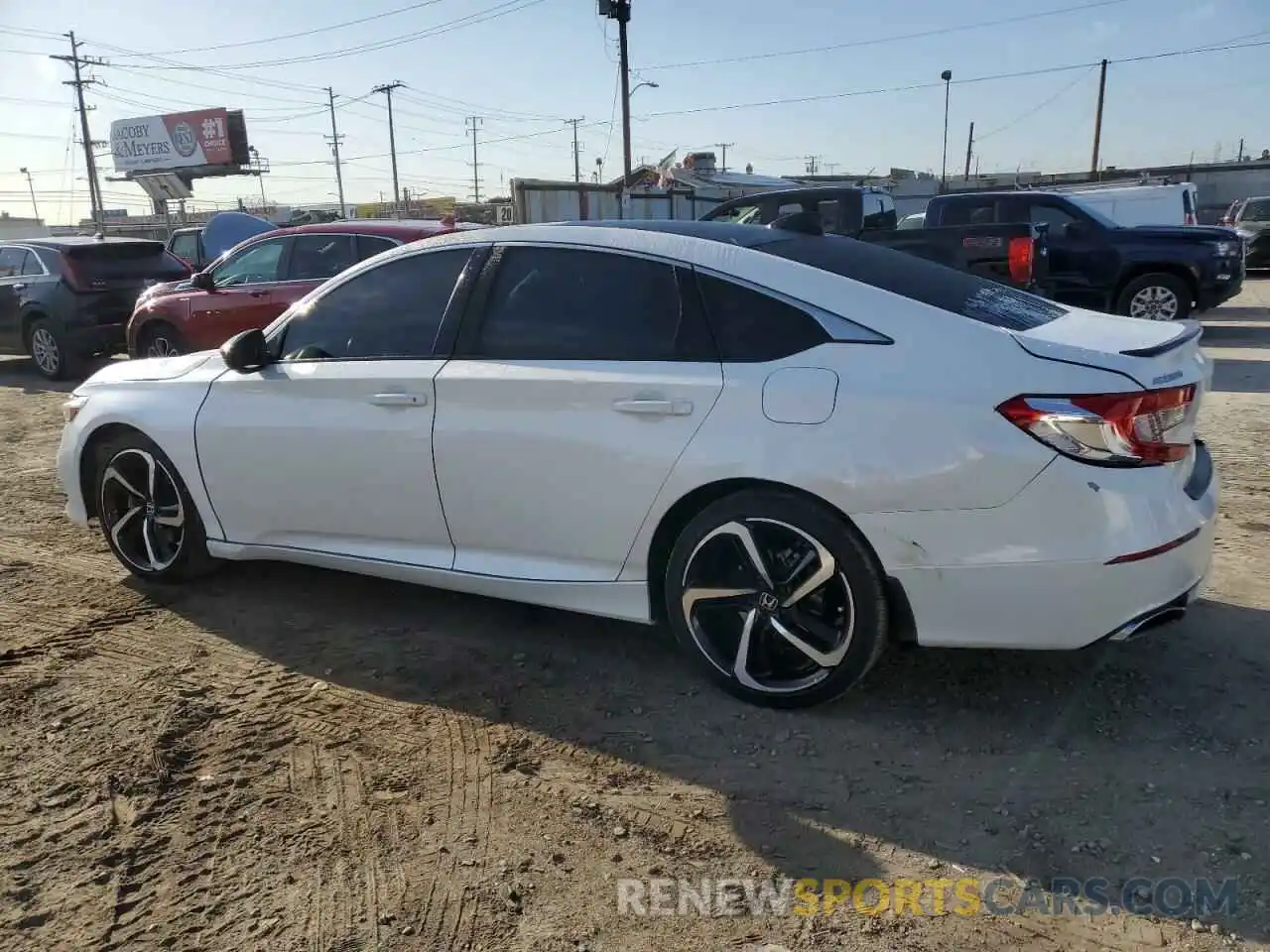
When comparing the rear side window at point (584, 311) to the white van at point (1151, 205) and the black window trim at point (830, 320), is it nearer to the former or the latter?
the black window trim at point (830, 320)

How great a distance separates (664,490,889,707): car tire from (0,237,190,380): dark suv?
1067 centimetres

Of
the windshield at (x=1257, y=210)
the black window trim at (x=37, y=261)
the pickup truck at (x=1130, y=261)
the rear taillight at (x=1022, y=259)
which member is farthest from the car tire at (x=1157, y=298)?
the black window trim at (x=37, y=261)

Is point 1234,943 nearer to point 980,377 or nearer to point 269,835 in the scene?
A: point 980,377

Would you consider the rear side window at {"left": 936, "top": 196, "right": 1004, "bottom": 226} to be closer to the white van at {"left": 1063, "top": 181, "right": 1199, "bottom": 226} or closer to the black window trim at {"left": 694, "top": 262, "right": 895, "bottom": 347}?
the white van at {"left": 1063, "top": 181, "right": 1199, "bottom": 226}

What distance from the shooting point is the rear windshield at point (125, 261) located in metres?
11.7

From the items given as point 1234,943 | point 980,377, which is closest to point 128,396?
point 980,377

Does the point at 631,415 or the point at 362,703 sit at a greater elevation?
the point at 631,415

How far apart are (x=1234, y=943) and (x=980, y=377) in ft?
4.89

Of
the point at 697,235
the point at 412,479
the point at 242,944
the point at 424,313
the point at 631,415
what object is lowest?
the point at 242,944

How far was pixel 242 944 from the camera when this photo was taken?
7.55 ft

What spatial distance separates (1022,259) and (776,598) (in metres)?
8.55

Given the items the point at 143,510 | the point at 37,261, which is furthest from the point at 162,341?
the point at 143,510

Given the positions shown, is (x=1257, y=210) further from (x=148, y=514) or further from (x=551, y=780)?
(x=551, y=780)

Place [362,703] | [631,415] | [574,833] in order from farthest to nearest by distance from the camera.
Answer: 1. [362,703]
2. [631,415]
3. [574,833]
